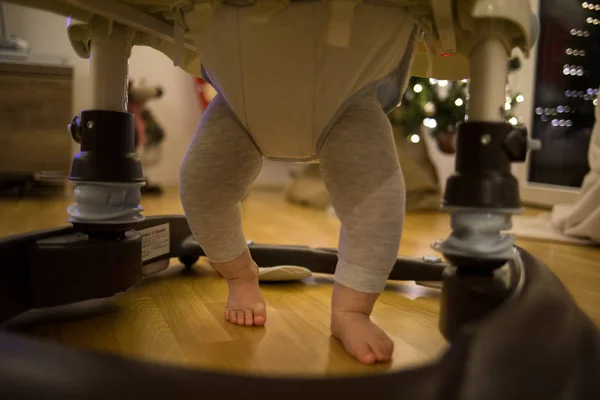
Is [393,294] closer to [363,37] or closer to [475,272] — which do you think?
[475,272]

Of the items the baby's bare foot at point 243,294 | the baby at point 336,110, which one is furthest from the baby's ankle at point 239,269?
the baby at point 336,110

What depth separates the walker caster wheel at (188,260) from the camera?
1.02 m

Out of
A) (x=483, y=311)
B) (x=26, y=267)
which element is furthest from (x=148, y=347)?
(x=483, y=311)

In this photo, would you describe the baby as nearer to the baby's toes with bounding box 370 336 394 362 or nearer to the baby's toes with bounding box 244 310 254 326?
the baby's toes with bounding box 370 336 394 362

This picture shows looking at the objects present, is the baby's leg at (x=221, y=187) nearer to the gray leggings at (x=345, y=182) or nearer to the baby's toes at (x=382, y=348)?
the gray leggings at (x=345, y=182)

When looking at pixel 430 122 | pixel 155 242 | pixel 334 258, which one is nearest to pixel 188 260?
pixel 155 242

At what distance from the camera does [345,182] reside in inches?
25.4

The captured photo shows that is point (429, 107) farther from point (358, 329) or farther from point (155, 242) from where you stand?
point (358, 329)

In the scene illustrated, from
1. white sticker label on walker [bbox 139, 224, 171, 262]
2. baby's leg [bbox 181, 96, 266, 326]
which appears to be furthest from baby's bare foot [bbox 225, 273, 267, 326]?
white sticker label on walker [bbox 139, 224, 171, 262]

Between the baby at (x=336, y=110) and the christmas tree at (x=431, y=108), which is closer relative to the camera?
the baby at (x=336, y=110)

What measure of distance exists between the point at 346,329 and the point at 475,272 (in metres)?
0.16

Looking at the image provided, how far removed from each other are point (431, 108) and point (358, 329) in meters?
1.78

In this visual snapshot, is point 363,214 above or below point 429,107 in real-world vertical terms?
below

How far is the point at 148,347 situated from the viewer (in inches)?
24.6
